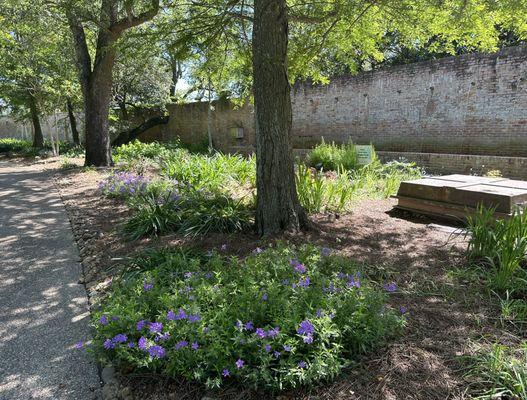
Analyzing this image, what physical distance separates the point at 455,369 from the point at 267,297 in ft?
3.63

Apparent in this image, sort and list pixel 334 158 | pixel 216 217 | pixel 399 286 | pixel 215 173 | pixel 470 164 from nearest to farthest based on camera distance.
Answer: pixel 399 286 → pixel 216 217 → pixel 215 173 → pixel 470 164 → pixel 334 158

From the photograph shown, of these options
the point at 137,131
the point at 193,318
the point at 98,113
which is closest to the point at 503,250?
the point at 193,318

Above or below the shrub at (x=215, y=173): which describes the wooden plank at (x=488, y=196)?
below

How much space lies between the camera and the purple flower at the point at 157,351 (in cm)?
194

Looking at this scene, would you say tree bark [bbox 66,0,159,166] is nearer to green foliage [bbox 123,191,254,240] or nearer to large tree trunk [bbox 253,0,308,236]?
green foliage [bbox 123,191,254,240]

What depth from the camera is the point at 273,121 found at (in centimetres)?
396

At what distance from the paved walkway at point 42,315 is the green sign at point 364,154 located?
21.1ft

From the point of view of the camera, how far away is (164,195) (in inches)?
226

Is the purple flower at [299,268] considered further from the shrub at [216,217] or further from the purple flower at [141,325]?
the shrub at [216,217]

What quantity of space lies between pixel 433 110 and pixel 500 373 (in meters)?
11.8

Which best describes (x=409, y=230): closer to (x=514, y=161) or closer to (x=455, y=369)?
(x=455, y=369)

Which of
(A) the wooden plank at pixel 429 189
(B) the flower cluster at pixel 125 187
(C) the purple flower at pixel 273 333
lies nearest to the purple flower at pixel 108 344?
(C) the purple flower at pixel 273 333

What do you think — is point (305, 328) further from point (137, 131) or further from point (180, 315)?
point (137, 131)

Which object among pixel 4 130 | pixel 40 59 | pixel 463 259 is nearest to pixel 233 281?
pixel 463 259
